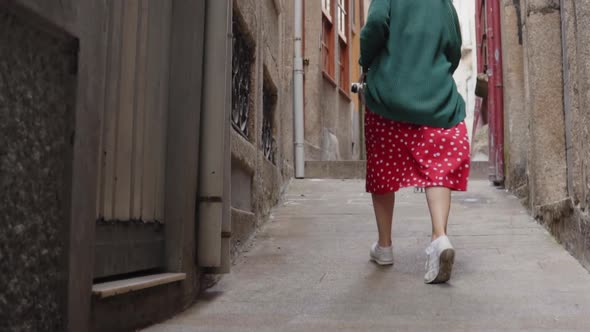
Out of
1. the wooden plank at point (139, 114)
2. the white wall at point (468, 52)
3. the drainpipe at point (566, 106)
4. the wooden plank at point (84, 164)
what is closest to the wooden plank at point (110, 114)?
the wooden plank at point (139, 114)

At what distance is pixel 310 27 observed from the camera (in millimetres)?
10148

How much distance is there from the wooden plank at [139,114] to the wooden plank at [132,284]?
209 millimetres

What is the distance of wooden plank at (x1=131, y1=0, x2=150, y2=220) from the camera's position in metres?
2.25

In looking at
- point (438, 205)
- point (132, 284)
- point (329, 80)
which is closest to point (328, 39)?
point (329, 80)

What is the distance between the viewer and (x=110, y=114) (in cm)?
208

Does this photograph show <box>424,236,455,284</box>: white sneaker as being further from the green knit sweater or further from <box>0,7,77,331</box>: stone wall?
<box>0,7,77,331</box>: stone wall

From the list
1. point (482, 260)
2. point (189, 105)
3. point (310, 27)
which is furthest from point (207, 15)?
point (310, 27)

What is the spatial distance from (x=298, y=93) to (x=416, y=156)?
4.20 metres

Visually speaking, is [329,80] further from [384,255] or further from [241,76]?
[384,255]

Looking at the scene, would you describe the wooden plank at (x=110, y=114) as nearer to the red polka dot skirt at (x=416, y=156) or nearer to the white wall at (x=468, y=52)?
the red polka dot skirt at (x=416, y=156)

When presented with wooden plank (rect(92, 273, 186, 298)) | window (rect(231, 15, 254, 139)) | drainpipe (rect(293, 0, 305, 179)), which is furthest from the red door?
wooden plank (rect(92, 273, 186, 298))

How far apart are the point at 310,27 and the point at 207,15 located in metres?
7.69

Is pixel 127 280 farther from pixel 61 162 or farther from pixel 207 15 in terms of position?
pixel 207 15

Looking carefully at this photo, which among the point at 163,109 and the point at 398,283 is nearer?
the point at 163,109
